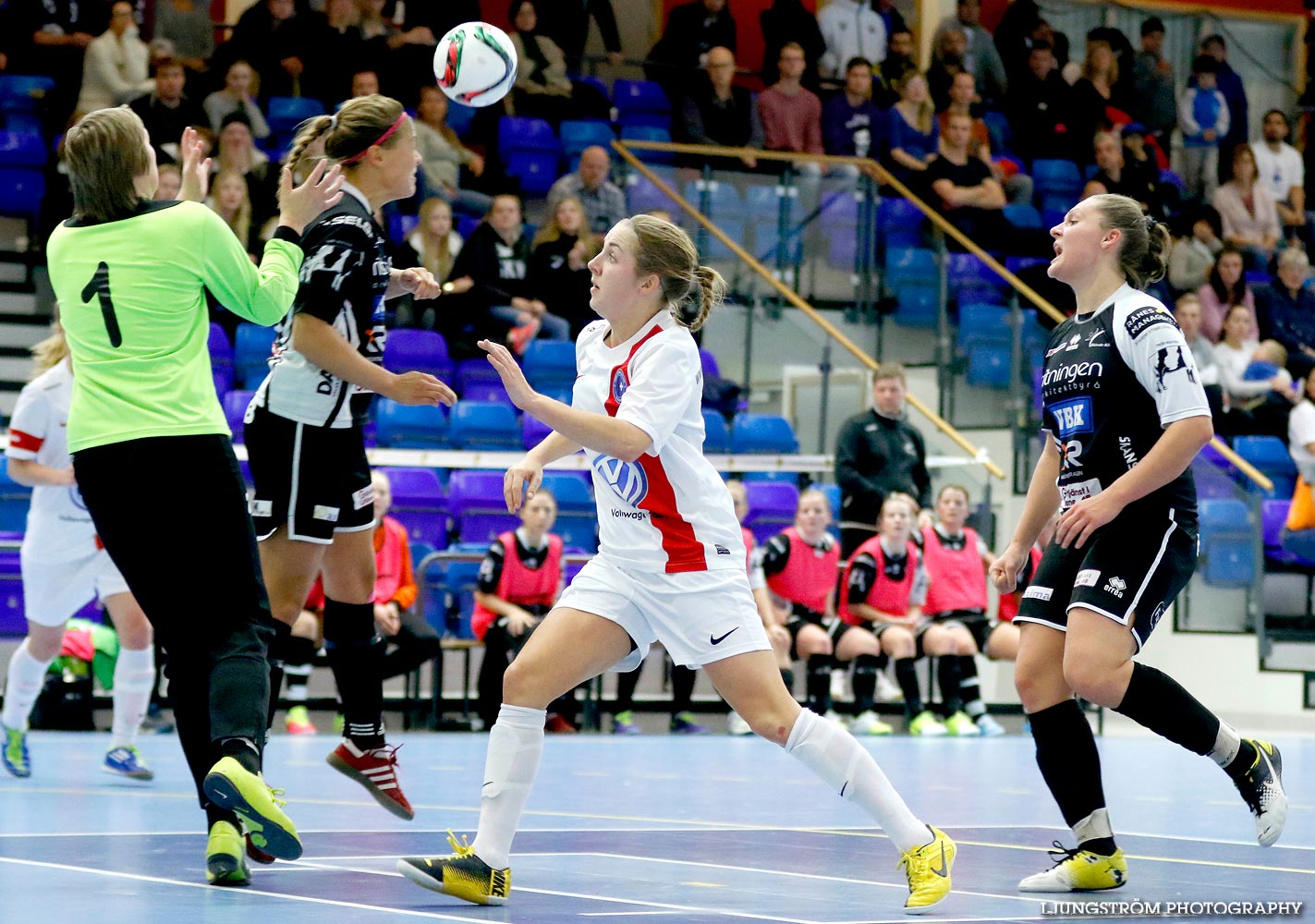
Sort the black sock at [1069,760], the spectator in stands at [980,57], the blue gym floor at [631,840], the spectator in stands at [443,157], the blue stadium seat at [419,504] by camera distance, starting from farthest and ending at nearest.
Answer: the spectator in stands at [980,57] → the spectator in stands at [443,157] → the blue stadium seat at [419,504] → the black sock at [1069,760] → the blue gym floor at [631,840]

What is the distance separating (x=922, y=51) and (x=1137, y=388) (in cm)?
1576

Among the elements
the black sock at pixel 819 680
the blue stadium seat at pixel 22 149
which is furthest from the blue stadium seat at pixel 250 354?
the black sock at pixel 819 680

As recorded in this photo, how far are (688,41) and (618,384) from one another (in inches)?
514

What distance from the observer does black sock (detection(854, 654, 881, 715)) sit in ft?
39.5

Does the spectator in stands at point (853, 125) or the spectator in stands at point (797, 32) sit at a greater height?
the spectator in stands at point (797, 32)

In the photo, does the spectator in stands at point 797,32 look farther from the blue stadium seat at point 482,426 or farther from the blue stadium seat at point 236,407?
the blue stadium seat at point 236,407

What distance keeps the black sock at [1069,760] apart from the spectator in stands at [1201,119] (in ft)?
49.2

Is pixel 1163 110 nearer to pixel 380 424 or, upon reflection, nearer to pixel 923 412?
pixel 923 412

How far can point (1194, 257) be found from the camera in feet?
56.5

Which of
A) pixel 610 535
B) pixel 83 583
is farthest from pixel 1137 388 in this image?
pixel 83 583

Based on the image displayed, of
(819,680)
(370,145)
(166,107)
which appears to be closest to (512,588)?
(819,680)

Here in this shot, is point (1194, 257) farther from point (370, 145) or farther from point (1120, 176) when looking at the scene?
point (370, 145)

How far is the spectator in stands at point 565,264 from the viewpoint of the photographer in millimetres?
14008

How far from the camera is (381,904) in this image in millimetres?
4602
